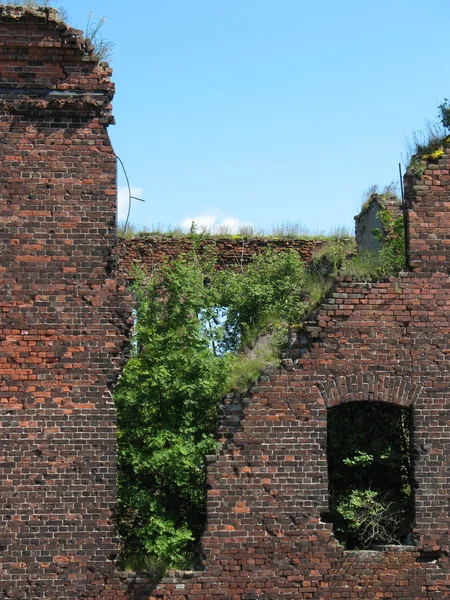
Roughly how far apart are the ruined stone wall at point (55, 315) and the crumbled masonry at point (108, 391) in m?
0.02

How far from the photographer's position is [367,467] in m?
10.0

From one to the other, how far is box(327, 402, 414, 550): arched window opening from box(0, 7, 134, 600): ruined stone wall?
8.67ft

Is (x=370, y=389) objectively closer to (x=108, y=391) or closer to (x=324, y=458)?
(x=324, y=458)

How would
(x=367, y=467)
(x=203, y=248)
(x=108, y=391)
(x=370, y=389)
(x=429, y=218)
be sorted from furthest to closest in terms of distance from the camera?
1. (x=203, y=248)
2. (x=367, y=467)
3. (x=429, y=218)
4. (x=370, y=389)
5. (x=108, y=391)

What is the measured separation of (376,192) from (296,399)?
6270 mm

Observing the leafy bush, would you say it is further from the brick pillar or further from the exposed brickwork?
the exposed brickwork

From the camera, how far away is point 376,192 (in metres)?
14.6

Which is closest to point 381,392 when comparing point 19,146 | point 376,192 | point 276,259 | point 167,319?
point 167,319

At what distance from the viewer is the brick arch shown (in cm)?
938

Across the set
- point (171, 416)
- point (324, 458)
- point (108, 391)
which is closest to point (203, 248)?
point (171, 416)

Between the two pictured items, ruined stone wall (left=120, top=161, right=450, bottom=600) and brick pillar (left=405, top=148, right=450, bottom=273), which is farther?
brick pillar (left=405, top=148, right=450, bottom=273)

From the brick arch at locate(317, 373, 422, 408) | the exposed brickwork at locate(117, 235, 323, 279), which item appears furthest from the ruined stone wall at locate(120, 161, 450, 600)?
the exposed brickwork at locate(117, 235, 323, 279)

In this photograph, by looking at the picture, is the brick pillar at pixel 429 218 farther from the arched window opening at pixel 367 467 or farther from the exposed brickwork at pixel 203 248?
the exposed brickwork at pixel 203 248

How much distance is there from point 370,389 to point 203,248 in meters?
9.33
